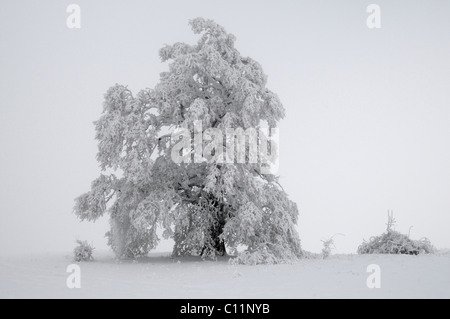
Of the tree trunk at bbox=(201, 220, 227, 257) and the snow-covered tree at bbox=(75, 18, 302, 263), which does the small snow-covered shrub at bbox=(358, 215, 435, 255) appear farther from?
the tree trunk at bbox=(201, 220, 227, 257)

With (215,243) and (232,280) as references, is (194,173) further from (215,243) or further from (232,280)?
(232,280)

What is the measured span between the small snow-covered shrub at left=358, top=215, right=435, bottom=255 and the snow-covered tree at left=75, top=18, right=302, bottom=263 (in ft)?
14.6

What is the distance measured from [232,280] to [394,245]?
11.8m

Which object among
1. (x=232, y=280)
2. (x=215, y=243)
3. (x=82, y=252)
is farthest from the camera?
(x=215, y=243)

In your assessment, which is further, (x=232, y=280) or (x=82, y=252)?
(x=82, y=252)

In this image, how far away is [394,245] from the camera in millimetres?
24625

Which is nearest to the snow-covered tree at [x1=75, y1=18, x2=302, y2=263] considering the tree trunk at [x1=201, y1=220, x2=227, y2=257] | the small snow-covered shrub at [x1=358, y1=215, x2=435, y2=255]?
the tree trunk at [x1=201, y1=220, x2=227, y2=257]

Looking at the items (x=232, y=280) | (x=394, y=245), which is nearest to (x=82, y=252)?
(x=232, y=280)

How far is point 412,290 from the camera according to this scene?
13.6 m

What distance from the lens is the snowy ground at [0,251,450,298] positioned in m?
13.5

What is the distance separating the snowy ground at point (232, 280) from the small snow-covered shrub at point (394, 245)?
10.0 feet

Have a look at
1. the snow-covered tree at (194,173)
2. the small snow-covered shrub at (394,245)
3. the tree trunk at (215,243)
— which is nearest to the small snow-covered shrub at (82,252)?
the snow-covered tree at (194,173)

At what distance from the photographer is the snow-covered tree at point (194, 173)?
21.7 metres
